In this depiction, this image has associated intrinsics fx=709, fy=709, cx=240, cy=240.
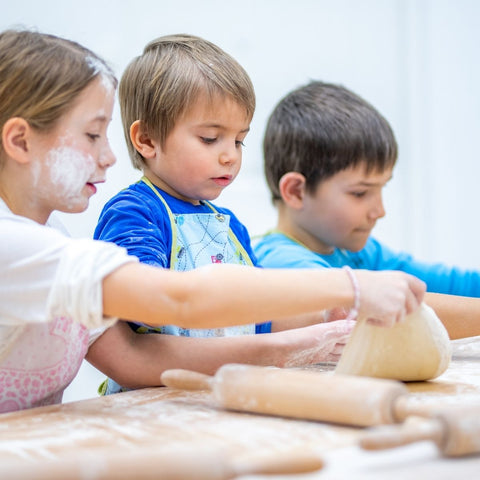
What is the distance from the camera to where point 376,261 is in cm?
218

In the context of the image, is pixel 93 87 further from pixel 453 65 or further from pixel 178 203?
pixel 453 65

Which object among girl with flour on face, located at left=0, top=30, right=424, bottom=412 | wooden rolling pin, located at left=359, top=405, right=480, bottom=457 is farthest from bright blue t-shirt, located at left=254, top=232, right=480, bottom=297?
wooden rolling pin, located at left=359, top=405, right=480, bottom=457

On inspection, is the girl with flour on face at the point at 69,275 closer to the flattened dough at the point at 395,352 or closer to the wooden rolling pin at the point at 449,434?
the flattened dough at the point at 395,352

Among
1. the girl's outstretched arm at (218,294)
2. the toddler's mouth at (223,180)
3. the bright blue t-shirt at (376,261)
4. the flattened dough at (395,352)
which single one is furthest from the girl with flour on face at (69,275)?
the bright blue t-shirt at (376,261)

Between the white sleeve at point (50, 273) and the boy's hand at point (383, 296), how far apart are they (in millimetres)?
306

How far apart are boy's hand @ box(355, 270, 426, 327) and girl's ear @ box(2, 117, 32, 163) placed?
0.50 meters

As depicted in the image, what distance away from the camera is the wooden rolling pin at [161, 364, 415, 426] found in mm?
783

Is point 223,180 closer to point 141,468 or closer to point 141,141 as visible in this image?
point 141,141

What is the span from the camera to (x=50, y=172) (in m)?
1.03

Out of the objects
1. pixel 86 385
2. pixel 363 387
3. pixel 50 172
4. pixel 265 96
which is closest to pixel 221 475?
pixel 363 387

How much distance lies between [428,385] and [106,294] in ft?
1.73

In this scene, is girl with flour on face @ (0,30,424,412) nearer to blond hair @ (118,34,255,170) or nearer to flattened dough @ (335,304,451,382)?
flattened dough @ (335,304,451,382)

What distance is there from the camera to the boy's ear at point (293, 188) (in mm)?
1918

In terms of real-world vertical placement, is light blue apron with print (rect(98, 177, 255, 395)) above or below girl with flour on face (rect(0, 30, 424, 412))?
below
